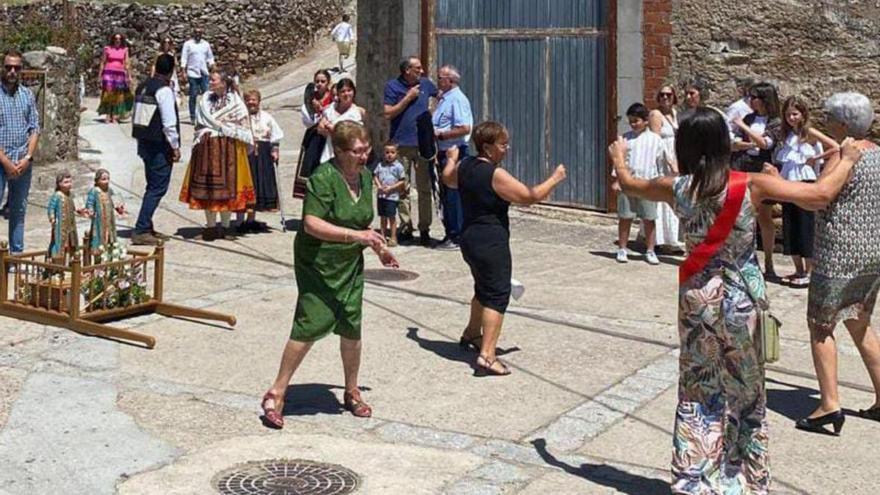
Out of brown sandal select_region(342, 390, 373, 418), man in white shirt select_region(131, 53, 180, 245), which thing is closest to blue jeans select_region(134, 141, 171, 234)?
man in white shirt select_region(131, 53, 180, 245)

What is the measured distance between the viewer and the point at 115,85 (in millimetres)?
20859

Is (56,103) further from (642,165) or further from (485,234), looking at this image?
(485,234)

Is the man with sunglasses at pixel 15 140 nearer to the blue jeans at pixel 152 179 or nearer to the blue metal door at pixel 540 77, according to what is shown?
the blue jeans at pixel 152 179

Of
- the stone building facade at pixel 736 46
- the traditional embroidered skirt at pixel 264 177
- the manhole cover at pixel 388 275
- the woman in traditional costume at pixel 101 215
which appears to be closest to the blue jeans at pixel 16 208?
the woman in traditional costume at pixel 101 215

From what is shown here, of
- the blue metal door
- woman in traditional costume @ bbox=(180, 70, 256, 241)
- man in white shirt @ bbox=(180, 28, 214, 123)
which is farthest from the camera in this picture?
man in white shirt @ bbox=(180, 28, 214, 123)

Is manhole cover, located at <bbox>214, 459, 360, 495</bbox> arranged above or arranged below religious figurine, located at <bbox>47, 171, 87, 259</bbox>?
below

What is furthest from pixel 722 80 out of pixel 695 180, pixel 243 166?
pixel 695 180

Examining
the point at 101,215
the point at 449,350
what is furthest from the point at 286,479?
the point at 101,215

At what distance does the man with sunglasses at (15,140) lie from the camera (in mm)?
10164

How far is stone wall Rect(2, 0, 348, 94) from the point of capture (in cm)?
2527

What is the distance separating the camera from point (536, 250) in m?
12.1

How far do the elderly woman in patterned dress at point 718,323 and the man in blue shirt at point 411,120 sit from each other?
670 centimetres

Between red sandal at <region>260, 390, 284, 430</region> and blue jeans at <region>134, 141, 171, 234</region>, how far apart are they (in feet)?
18.1

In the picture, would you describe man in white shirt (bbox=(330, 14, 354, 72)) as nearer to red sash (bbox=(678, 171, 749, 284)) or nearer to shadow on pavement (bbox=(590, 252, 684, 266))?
shadow on pavement (bbox=(590, 252, 684, 266))
